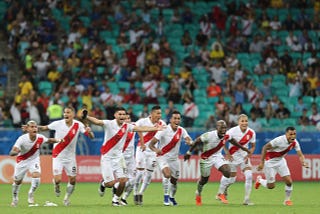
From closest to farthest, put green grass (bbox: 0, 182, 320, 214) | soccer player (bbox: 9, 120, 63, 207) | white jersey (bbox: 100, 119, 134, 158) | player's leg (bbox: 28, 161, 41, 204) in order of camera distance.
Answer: green grass (bbox: 0, 182, 320, 214), white jersey (bbox: 100, 119, 134, 158), player's leg (bbox: 28, 161, 41, 204), soccer player (bbox: 9, 120, 63, 207)

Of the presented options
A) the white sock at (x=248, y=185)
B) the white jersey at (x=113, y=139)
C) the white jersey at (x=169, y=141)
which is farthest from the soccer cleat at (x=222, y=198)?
the white jersey at (x=113, y=139)

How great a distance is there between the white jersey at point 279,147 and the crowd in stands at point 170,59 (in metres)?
10.3

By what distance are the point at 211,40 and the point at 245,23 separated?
1.69 metres

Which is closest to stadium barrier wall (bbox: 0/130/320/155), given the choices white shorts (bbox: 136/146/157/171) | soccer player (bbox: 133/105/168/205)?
soccer player (bbox: 133/105/168/205)

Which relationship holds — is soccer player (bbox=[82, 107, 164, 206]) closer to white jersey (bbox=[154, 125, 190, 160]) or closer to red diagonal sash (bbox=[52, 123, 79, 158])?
white jersey (bbox=[154, 125, 190, 160])

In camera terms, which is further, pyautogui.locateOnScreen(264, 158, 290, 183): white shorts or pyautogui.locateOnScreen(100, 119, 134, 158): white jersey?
pyautogui.locateOnScreen(264, 158, 290, 183): white shorts

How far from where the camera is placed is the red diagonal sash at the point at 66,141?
2306 cm

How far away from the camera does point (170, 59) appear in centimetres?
3853

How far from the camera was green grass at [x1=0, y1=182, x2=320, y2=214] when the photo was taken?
2078 cm

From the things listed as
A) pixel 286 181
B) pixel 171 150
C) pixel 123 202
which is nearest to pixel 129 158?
pixel 171 150

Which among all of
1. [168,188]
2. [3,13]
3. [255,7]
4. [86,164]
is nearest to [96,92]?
Answer: [86,164]

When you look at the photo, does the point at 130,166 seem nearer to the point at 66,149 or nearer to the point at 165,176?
the point at 165,176

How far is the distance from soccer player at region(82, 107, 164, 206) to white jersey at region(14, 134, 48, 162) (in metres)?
1.60

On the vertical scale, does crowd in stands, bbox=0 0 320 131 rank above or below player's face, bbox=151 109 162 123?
above
